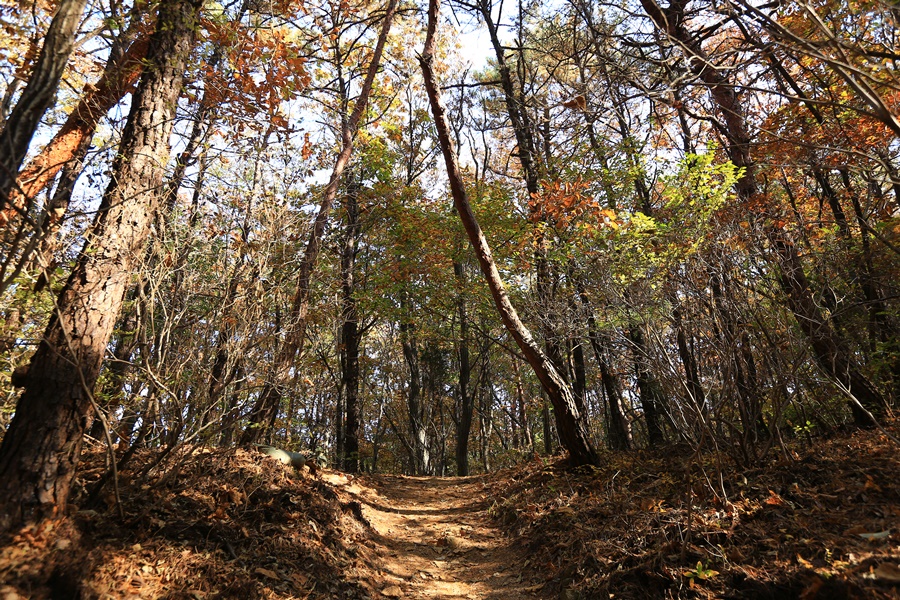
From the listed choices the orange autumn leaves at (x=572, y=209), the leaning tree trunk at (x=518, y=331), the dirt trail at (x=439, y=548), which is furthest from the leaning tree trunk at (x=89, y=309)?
the orange autumn leaves at (x=572, y=209)

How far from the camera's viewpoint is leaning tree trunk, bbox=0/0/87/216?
260 cm

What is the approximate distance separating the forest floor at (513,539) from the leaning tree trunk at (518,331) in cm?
59

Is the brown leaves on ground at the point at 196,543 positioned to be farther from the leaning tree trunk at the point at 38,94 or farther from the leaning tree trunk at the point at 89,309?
the leaning tree trunk at the point at 38,94

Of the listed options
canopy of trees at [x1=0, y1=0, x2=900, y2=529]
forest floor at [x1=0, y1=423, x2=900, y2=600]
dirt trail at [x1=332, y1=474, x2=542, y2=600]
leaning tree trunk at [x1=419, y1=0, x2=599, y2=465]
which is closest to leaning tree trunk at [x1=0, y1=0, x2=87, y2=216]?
canopy of trees at [x1=0, y1=0, x2=900, y2=529]

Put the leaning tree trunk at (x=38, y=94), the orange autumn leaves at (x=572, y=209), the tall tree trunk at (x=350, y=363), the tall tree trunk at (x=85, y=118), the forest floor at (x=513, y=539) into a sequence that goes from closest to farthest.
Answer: the leaning tree trunk at (x=38, y=94)
the forest floor at (x=513, y=539)
the tall tree trunk at (x=85, y=118)
the orange autumn leaves at (x=572, y=209)
the tall tree trunk at (x=350, y=363)

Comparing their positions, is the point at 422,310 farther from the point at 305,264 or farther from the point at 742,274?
the point at 742,274

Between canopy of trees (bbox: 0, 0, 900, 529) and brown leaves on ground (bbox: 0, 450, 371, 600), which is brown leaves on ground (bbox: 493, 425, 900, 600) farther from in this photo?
brown leaves on ground (bbox: 0, 450, 371, 600)

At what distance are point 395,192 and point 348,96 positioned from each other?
2.98 metres

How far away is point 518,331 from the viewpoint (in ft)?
23.1

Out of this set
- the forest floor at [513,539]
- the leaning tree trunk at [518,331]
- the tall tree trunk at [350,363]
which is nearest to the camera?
the forest floor at [513,539]

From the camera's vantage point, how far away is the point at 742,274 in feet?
15.4

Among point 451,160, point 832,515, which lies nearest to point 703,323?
→ point 832,515

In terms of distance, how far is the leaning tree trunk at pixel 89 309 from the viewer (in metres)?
3.18

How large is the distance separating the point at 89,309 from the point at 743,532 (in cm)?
531
